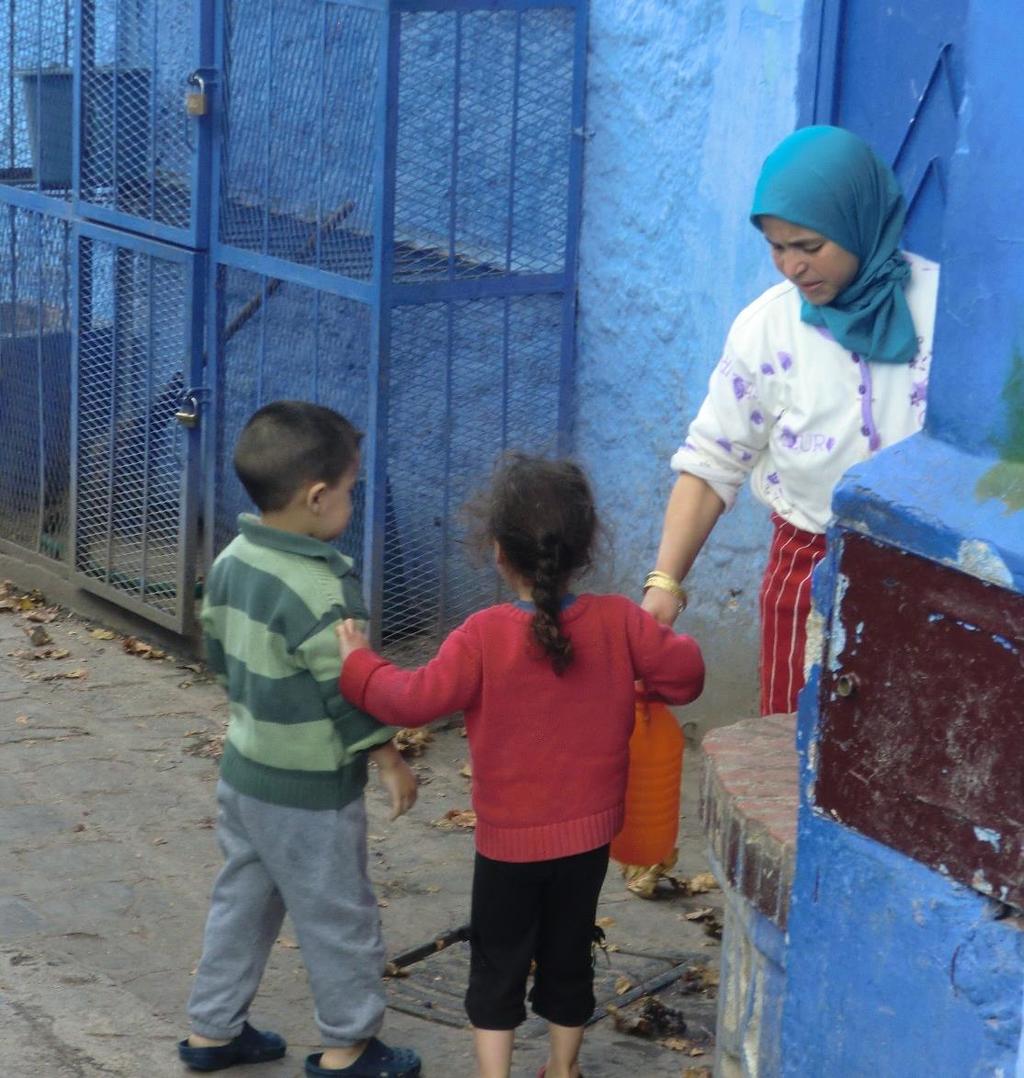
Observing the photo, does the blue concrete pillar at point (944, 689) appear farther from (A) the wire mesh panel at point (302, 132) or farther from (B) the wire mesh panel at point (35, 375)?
(B) the wire mesh panel at point (35, 375)

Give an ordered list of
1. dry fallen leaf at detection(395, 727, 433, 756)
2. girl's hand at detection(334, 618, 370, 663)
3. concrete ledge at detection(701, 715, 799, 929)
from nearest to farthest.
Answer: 1. concrete ledge at detection(701, 715, 799, 929)
2. girl's hand at detection(334, 618, 370, 663)
3. dry fallen leaf at detection(395, 727, 433, 756)

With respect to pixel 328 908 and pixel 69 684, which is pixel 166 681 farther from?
pixel 328 908

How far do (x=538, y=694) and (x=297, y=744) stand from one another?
1.60 feet

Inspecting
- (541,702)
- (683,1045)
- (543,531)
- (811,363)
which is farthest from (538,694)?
(683,1045)

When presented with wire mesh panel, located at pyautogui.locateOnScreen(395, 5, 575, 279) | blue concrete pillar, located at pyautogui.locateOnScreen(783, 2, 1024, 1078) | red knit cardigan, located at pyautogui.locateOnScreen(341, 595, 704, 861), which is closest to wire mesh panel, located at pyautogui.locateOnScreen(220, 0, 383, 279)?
wire mesh panel, located at pyautogui.locateOnScreen(395, 5, 575, 279)

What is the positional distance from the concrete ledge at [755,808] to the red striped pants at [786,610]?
1.32 ft

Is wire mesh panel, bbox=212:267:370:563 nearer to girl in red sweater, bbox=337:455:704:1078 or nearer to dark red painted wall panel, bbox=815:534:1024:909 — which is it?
girl in red sweater, bbox=337:455:704:1078

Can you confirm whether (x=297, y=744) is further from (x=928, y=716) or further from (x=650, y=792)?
(x=928, y=716)

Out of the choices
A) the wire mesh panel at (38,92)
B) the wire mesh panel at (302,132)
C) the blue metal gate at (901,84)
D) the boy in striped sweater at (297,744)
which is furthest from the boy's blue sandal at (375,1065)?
the wire mesh panel at (38,92)

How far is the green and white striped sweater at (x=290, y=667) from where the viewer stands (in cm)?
329

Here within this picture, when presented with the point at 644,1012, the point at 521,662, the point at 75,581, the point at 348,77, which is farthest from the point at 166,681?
the point at 521,662

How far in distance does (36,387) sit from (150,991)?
11.2 feet

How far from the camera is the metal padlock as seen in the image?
583cm

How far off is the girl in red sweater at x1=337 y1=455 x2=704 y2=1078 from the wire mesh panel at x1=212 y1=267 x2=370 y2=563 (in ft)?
8.18
